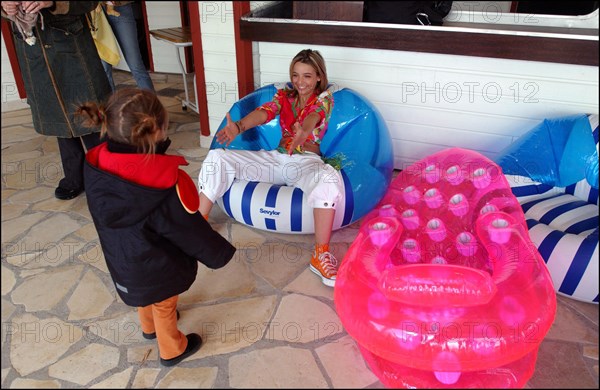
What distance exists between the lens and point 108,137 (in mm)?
1383

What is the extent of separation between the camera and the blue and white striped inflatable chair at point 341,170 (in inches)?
88.4

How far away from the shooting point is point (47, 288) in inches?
78.6

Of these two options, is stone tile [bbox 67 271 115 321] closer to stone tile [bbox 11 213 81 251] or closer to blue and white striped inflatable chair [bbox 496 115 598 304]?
stone tile [bbox 11 213 81 251]

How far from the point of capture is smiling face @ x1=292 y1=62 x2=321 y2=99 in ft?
7.43

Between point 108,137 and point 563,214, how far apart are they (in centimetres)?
183

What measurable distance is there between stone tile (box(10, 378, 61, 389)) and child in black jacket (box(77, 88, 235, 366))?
1.34ft

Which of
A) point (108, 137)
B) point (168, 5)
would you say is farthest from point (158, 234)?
point (168, 5)

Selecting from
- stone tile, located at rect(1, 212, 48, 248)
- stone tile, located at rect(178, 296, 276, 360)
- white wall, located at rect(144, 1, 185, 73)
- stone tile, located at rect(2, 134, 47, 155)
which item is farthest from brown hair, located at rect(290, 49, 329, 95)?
white wall, located at rect(144, 1, 185, 73)

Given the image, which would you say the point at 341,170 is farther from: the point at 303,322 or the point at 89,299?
the point at 89,299

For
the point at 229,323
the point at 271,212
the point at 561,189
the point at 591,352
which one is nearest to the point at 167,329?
the point at 229,323

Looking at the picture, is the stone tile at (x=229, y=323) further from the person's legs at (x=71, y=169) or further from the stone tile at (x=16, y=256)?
the person's legs at (x=71, y=169)

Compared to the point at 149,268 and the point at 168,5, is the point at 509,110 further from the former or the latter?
the point at 168,5

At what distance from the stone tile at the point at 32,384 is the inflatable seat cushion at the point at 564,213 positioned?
73.2 inches

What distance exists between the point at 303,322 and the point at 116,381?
702 millimetres
